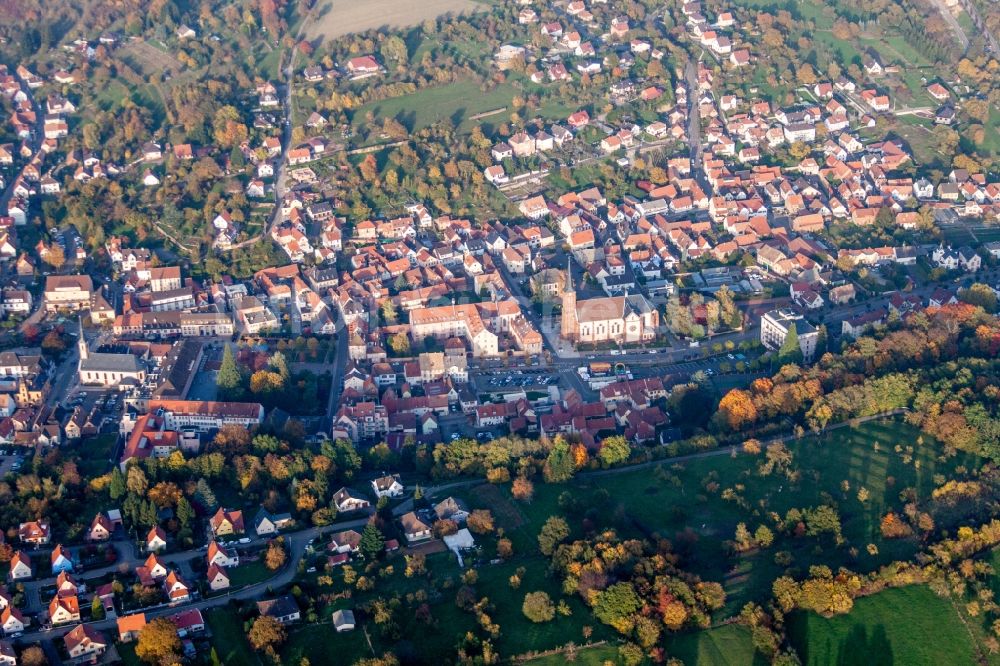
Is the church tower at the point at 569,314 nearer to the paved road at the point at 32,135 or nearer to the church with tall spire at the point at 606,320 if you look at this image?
the church with tall spire at the point at 606,320

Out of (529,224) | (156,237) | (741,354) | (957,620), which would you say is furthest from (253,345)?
(957,620)

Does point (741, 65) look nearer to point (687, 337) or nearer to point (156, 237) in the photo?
point (687, 337)

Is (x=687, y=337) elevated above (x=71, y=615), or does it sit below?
below

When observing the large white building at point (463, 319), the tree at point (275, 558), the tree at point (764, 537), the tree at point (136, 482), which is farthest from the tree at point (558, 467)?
the tree at point (136, 482)

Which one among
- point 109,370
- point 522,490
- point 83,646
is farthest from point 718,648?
point 109,370

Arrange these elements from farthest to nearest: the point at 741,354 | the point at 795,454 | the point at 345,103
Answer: the point at 345,103, the point at 741,354, the point at 795,454

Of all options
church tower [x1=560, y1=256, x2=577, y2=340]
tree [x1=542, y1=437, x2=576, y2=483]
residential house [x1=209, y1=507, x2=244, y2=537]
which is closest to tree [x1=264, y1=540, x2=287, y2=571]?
residential house [x1=209, y1=507, x2=244, y2=537]

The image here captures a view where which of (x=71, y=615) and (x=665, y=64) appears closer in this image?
(x=71, y=615)
